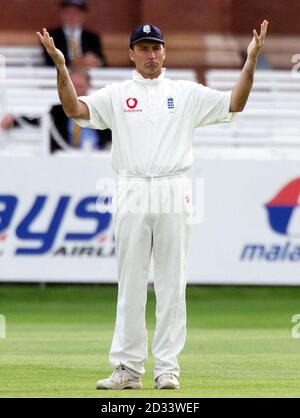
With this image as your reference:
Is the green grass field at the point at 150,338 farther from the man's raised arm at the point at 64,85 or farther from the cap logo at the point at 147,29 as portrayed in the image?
the cap logo at the point at 147,29

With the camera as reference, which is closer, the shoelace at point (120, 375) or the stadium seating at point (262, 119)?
the shoelace at point (120, 375)

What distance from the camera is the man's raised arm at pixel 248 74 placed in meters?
8.41

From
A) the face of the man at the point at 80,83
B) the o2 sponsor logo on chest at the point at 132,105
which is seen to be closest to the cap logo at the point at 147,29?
the o2 sponsor logo on chest at the point at 132,105

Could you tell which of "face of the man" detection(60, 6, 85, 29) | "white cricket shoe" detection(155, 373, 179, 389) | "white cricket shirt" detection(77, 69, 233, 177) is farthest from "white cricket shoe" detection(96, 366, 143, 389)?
"face of the man" detection(60, 6, 85, 29)

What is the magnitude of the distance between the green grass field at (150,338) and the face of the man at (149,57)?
6.29 ft

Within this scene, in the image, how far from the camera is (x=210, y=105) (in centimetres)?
873

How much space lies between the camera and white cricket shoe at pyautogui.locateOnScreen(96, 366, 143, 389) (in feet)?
28.1

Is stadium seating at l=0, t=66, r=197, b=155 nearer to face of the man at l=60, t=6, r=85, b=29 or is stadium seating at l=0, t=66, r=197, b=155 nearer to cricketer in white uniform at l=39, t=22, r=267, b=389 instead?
face of the man at l=60, t=6, r=85, b=29

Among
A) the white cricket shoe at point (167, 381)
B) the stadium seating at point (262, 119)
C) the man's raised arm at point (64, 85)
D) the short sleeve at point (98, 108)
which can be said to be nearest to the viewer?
the man's raised arm at point (64, 85)

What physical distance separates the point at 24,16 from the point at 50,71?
11.7 feet

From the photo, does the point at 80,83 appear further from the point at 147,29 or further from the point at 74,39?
the point at 147,29

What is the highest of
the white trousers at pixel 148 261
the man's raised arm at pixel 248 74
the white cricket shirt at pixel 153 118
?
the man's raised arm at pixel 248 74

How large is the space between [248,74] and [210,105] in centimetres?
38

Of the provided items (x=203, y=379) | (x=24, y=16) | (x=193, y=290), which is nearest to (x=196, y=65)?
(x=24, y=16)
